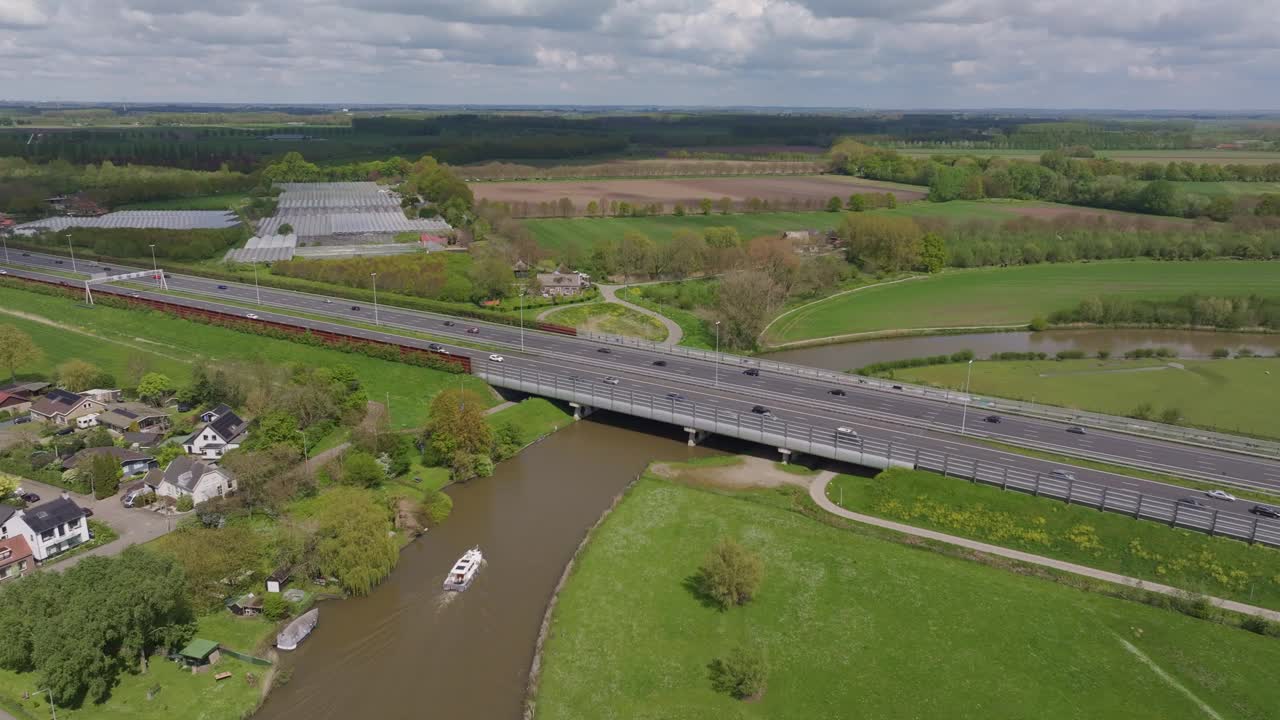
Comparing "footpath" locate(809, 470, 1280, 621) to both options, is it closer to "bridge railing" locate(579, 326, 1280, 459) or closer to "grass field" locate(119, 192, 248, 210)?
"bridge railing" locate(579, 326, 1280, 459)

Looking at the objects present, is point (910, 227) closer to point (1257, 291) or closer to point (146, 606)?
point (1257, 291)

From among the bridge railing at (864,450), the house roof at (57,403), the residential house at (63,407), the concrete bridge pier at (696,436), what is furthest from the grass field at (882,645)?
the house roof at (57,403)

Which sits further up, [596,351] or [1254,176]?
[1254,176]

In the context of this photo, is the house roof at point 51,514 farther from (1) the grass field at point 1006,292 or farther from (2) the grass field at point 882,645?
(1) the grass field at point 1006,292

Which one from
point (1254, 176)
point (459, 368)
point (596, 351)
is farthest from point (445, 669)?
point (1254, 176)

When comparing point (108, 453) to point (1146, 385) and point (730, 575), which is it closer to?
point (730, 575)
